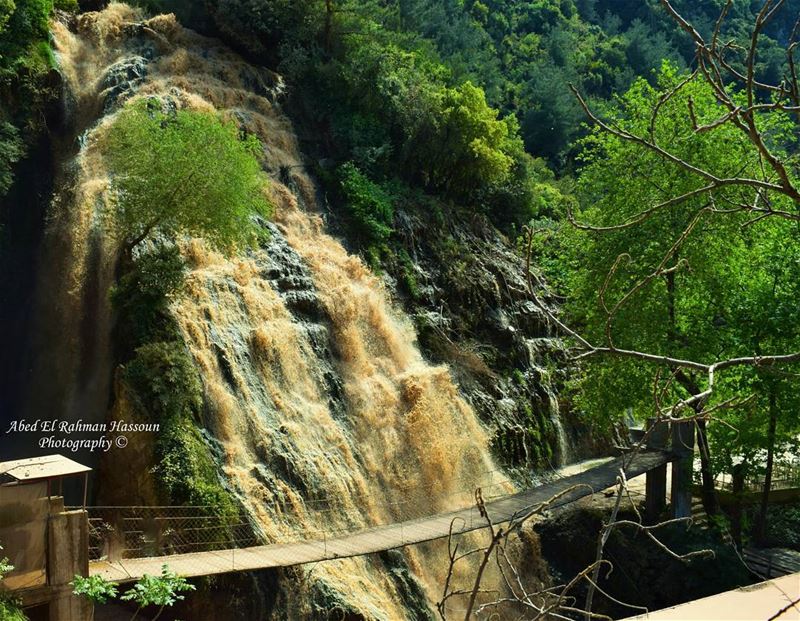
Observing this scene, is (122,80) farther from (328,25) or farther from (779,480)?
(779,480)

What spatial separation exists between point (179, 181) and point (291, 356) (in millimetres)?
3839

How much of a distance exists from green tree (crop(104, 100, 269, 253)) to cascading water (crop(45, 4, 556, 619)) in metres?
1.05

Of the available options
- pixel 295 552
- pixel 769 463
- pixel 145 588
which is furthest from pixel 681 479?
pixel 145 588

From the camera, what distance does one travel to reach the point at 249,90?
76.7ft

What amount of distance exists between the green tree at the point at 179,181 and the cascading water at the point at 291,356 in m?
1.05

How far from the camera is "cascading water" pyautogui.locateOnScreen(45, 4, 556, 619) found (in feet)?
47.5

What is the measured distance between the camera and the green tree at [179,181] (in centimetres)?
1498

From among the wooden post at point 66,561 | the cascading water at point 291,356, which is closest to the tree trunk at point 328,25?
the cascading water at point 291,356

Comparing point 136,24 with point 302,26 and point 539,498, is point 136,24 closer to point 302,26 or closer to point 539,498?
point 302,26

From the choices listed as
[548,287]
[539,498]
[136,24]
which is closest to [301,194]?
[136,24]

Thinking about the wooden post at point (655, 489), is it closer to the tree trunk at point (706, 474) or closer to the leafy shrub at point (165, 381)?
the tree trunk at point (706, 474)

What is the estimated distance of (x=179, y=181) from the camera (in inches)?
591

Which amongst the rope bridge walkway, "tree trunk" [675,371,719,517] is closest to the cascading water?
the rope bridge walkway

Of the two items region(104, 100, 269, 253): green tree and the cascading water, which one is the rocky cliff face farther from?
region(104, 100, 269, 253): green tree
